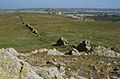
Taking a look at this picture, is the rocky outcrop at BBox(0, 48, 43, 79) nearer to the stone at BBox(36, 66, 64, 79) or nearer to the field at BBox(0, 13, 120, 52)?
the stone at BBox(36, 66, 64, 79)

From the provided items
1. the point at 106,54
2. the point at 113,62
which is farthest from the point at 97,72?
the point at 106,54

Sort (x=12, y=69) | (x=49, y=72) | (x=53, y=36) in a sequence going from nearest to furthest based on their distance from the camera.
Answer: (x=12, y=69), (x=49, y=72), (x=53, y=36)

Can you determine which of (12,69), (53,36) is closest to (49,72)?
(12,69)

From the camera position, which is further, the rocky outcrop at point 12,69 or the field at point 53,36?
the field at point 53,36

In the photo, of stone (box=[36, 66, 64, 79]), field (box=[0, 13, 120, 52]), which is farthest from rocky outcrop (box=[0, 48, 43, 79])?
field (box=[0, 13, 120, 52])

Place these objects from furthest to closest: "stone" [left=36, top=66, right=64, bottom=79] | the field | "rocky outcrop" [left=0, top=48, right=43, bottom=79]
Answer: the field < "stone" [left=36, top=66, right=64, bottom=79] < "rocky outcrop" [left=0, top=48, right=43, bottom=79]

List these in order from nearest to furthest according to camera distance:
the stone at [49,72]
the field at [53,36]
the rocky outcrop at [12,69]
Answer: the rocky outcrop at [12,69] → the stone at [49,72] → the field at [53,36]

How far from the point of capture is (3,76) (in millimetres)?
16359

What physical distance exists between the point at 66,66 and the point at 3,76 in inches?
322

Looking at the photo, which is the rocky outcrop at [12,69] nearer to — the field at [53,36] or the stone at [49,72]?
the stone at [49,72]

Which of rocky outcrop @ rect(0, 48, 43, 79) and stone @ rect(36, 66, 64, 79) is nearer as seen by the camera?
rocky outcrop @ rect(0, 48, 43, 79)

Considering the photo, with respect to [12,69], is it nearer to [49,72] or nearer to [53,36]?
[49,72]

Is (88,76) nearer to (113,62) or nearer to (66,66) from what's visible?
(66,66)

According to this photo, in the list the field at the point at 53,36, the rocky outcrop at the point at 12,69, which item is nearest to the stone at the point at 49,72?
the rocky outcrop at the point at 12,69
